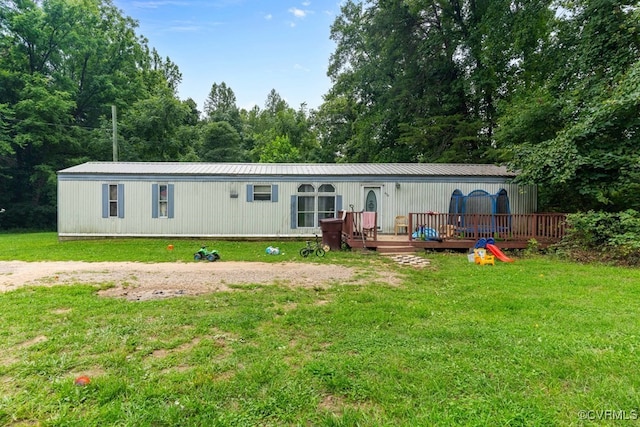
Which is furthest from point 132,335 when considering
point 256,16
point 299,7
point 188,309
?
point 299,7

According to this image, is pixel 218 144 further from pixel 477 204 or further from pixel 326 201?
pixel 477 204

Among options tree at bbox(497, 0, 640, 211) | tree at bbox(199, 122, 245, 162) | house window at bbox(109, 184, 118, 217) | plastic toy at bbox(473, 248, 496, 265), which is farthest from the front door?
tree at bbox(199, 122, 245, 162)

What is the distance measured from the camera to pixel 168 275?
641 centimetres

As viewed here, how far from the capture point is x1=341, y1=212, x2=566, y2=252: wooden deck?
30.7ft

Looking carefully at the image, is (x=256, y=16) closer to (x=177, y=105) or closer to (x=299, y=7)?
(x=299, y=7)

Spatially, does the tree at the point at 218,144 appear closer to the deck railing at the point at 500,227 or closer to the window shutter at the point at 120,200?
the window shutter at the point at 120,200

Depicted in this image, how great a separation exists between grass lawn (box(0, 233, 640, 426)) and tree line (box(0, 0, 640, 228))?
6.39 meters

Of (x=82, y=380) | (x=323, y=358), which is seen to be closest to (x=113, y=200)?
(x=82, y=380)

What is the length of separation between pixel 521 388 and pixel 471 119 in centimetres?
1961

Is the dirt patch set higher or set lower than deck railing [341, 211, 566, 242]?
lower

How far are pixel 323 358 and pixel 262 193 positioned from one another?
371 inches

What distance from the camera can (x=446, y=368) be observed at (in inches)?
106

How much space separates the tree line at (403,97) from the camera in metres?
9.52

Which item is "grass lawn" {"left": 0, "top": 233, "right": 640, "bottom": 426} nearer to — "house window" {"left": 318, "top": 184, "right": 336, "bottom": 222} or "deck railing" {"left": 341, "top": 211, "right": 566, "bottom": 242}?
"deck railing" {"left": 341, "top": 211, "right": 566, "bottom": 242}
